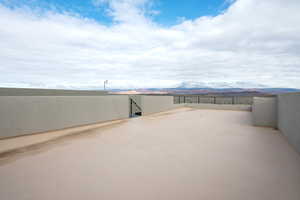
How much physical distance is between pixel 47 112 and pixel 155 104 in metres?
6.54

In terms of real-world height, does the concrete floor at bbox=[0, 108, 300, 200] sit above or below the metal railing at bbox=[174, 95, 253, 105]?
below

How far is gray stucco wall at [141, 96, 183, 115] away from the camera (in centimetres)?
894

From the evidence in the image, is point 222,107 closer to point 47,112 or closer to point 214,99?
point 214,99

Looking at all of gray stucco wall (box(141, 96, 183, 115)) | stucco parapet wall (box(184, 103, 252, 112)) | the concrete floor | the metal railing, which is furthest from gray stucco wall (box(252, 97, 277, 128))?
the metal railing

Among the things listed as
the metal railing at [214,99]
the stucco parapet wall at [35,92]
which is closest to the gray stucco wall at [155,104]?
the metal railing at [214,99]

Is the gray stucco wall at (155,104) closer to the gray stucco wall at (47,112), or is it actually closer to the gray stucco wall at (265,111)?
the gray stucco wall at (47,112)

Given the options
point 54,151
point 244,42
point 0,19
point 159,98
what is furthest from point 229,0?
point 0,19

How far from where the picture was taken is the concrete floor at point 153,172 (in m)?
1.60

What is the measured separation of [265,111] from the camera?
17.6ft

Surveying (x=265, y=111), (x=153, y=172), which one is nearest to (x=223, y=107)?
(x=265, y=111)

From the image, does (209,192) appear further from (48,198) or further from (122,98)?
(122,98)

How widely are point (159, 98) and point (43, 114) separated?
7.22 m

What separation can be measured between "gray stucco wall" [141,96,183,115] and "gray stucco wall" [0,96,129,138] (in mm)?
2528

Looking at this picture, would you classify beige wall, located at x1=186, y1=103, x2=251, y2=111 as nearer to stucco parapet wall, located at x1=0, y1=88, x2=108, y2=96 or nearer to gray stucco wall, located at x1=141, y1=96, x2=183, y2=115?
gray stucco wall, located at x1=141, y1=96, x2=183, y2=115
